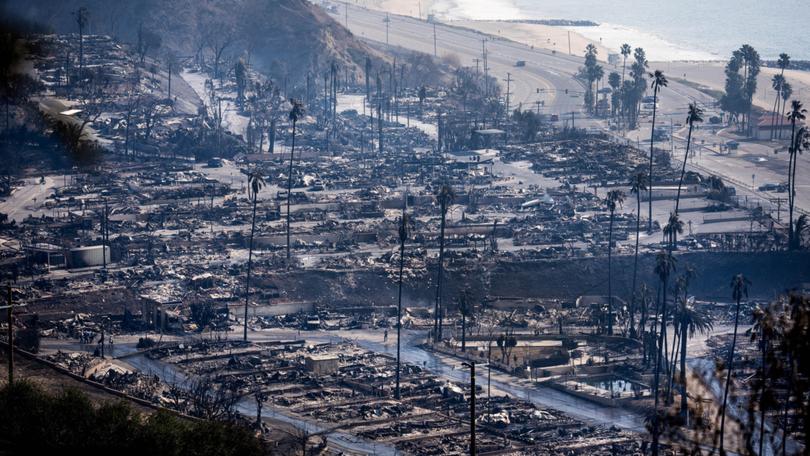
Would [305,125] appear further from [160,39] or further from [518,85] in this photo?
[518,85]

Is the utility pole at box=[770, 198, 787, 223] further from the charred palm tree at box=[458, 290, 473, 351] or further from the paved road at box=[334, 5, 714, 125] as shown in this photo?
the paved road at box=[334, 5, 714, 125]

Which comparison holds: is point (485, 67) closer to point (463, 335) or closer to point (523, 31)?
point (523, 31)

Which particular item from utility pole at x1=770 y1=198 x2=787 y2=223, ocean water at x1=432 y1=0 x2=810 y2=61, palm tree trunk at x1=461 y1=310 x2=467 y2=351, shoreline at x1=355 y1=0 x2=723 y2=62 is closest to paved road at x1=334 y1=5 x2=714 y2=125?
shoreline at x1=355 y1=0 x2=723 y2=62

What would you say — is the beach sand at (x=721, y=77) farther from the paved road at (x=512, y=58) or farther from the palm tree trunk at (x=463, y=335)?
the palm tree trunk at (x=463, y=335)

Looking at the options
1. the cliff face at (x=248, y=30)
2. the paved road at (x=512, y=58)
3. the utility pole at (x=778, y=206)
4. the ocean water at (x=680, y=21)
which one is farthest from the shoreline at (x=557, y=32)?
the utility pole at (x=778, y=206)

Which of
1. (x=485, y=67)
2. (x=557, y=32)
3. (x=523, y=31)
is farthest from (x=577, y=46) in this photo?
(x=485, y=67)

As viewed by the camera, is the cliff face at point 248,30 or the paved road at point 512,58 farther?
the cliff face at point 248,30
